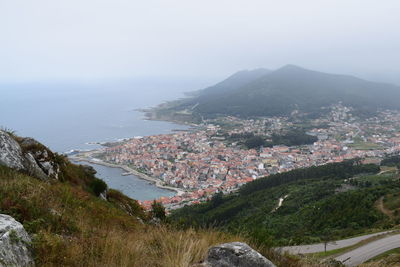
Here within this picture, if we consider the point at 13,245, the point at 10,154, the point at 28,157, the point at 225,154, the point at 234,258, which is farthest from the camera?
the point at 225,154

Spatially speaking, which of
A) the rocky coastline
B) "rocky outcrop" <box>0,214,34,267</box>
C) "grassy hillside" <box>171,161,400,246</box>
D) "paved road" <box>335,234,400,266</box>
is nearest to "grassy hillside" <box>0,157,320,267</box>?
"rocky outcrop" <box>0,214,34,267</box>

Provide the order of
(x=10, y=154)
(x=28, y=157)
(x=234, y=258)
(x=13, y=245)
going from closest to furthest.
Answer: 1. (x=13, y=245)
2. (x=234, y=258)
3. (x=10, y=154)
4. (x=28, y=157)

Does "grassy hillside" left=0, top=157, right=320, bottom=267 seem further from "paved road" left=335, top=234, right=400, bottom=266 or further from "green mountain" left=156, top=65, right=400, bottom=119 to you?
"green mountain" left=156, top=65, right=400, bottom=119

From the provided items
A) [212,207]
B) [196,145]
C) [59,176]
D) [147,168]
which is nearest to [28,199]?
[59,176]

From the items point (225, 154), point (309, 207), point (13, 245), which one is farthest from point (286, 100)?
point (13, 245)

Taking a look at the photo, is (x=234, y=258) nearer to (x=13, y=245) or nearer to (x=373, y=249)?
(x=13, y=245)

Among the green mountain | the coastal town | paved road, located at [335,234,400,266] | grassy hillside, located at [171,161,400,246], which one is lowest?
the coastal town

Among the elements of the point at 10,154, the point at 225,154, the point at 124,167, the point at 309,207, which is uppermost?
the point at 10,154
